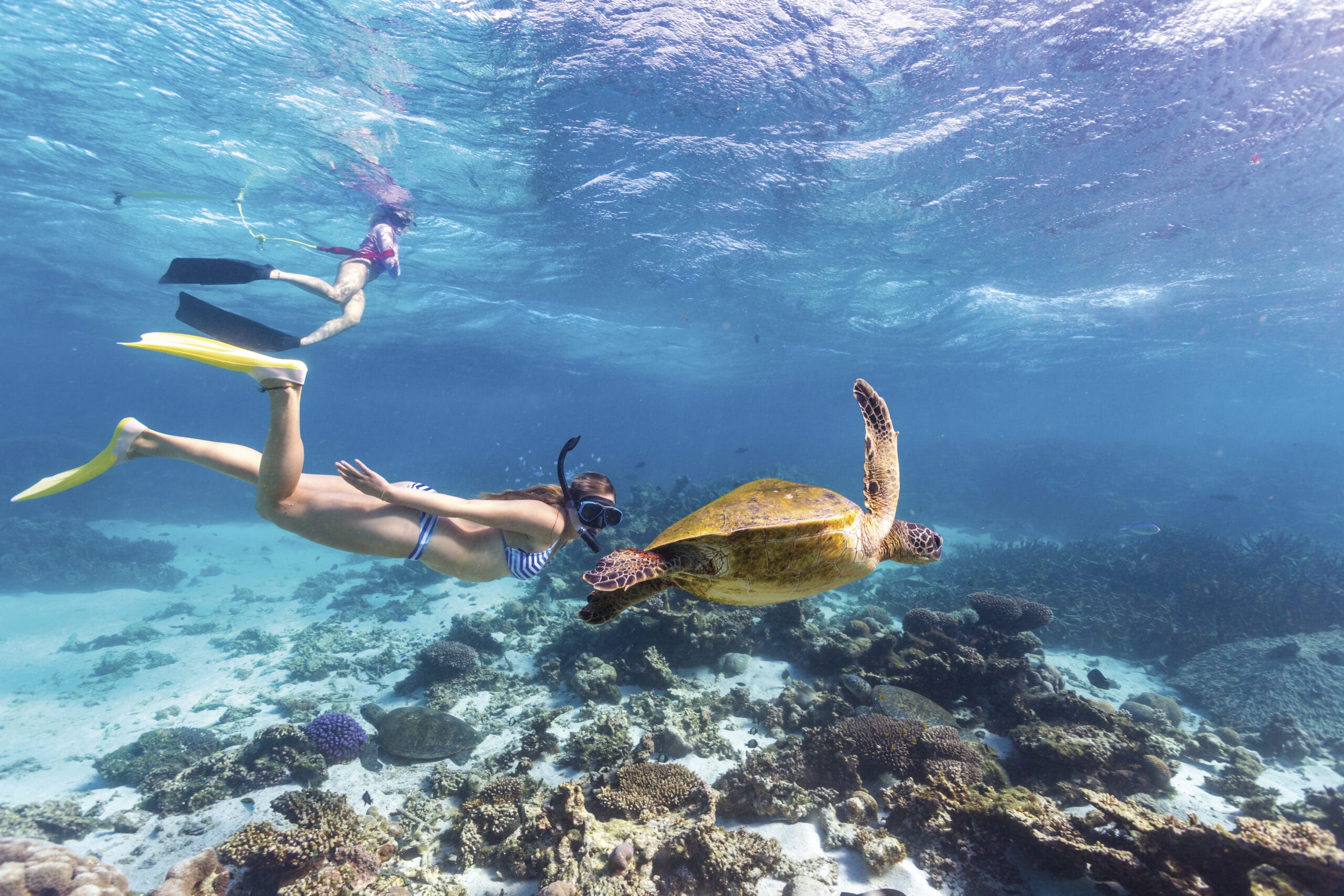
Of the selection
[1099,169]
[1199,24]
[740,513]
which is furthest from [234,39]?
[1099,169]

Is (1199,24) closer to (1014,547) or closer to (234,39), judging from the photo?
(1014,547)

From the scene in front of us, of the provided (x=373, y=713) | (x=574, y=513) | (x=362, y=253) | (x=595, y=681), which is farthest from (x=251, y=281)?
(x=595, y=681)

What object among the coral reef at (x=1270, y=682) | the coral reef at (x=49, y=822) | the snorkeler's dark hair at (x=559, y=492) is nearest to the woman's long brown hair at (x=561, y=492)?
the snorkeler's dark hair at (x=559, y=492)

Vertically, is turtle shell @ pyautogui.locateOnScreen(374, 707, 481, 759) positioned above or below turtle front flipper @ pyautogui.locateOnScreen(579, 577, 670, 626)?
below

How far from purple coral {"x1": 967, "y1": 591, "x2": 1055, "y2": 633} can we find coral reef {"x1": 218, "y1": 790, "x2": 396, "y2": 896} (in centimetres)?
778

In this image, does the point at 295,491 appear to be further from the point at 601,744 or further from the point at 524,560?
the point at 601,744

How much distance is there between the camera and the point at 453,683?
7.41 meters

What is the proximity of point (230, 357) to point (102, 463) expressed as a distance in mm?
1827

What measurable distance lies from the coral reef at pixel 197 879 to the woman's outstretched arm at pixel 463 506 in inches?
110

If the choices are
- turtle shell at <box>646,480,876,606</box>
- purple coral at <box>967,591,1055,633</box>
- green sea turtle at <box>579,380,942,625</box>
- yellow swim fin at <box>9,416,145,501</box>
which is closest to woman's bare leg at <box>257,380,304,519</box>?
yellow swim fin at <box>9,416,145,501</box>

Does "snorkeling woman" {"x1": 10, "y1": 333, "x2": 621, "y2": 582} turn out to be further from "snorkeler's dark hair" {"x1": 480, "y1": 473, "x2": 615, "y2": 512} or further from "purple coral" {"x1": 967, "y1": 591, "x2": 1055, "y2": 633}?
"purple coral" {"x1": 967, "y1": 591, "x2": 1055, "y2": 633}

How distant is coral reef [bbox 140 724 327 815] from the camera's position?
5.00 metres

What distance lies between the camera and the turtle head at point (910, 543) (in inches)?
159

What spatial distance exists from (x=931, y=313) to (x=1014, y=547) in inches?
471
